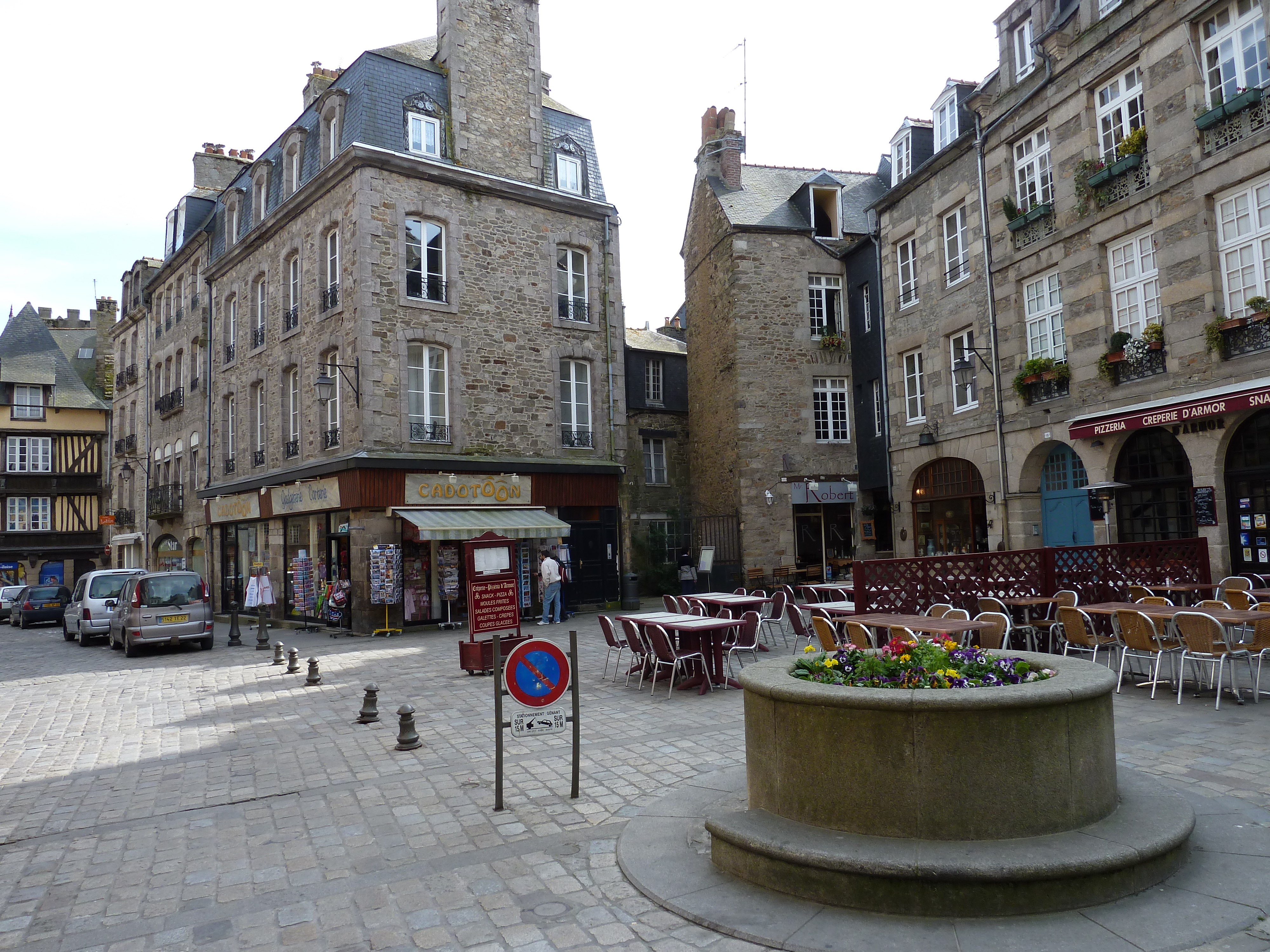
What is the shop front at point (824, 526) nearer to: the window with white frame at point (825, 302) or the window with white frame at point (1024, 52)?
the window with white frame at point (825, 302)

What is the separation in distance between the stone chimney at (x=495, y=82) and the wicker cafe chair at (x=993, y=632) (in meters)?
14.8

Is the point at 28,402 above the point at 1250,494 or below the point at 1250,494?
above

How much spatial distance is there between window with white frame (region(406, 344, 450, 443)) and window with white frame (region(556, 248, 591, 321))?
3251 millimetres

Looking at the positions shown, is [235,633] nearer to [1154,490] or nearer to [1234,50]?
[1154,490]

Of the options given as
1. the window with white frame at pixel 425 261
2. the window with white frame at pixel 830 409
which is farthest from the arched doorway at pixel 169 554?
the window with white frame at pixel 830 409

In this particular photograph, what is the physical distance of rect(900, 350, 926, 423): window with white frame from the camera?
62.0ft

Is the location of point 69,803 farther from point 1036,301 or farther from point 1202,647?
point 1036,301

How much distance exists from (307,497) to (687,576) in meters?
9.67

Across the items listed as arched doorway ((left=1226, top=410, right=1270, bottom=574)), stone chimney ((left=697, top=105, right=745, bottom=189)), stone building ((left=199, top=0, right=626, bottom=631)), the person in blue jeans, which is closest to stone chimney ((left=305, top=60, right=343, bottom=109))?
stone building ((left=199, top=0, right=626, bottom=631))

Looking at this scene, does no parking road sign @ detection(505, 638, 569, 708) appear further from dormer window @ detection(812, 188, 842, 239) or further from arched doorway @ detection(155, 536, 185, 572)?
arched doorway @ detection(155, 536, 185, 572)

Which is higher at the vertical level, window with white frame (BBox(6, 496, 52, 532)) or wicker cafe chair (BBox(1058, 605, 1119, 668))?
window with white frame (BBox(6, 496, 52, 532))

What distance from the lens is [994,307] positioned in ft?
53.5

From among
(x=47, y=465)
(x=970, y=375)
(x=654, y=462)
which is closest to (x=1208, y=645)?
(x=970, y=375)

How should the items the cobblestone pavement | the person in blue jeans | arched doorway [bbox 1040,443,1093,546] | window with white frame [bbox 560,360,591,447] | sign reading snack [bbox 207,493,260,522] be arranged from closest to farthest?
the cobblestone pavement → arched doorway [bbox 1040,443,1093,546] → the person in blue jeans → window with white frame [bbox 560,360,591,447] → sign reading snack [bbox 207,493,260,522]
